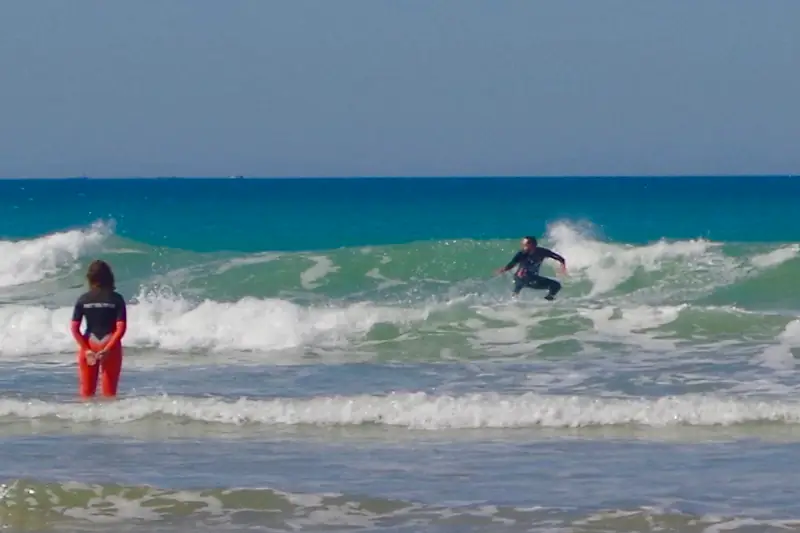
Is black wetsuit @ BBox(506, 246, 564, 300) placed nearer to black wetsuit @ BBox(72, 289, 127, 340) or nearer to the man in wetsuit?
the man in wetsuit

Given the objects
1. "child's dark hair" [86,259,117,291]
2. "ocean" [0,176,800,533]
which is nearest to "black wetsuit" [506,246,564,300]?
"ocean" [0,176,800,533]

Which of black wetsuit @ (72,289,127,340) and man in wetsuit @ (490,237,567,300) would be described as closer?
black wetsuit @ (72,289,127,340)

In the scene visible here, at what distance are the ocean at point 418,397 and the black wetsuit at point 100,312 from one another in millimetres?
629

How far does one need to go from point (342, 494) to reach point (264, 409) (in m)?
2.89

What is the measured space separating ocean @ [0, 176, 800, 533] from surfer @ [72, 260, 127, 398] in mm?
267

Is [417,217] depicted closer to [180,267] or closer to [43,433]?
[180,267]

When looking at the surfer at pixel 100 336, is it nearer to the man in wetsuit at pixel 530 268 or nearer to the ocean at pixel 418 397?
the ocean at pixel 418 397

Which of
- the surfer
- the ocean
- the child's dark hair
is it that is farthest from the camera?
the child's dark hair

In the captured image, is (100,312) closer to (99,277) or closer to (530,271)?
(99,277)

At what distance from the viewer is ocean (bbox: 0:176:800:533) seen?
27.2 ft

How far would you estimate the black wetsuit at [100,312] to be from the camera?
1177 cm

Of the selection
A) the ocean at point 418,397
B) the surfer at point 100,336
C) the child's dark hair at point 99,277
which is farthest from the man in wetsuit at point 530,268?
the surfer at point 100,336

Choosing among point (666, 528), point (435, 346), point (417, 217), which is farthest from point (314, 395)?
point (417, 217)

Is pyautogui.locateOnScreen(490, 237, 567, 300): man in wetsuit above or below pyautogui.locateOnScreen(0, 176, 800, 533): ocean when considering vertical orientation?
above
